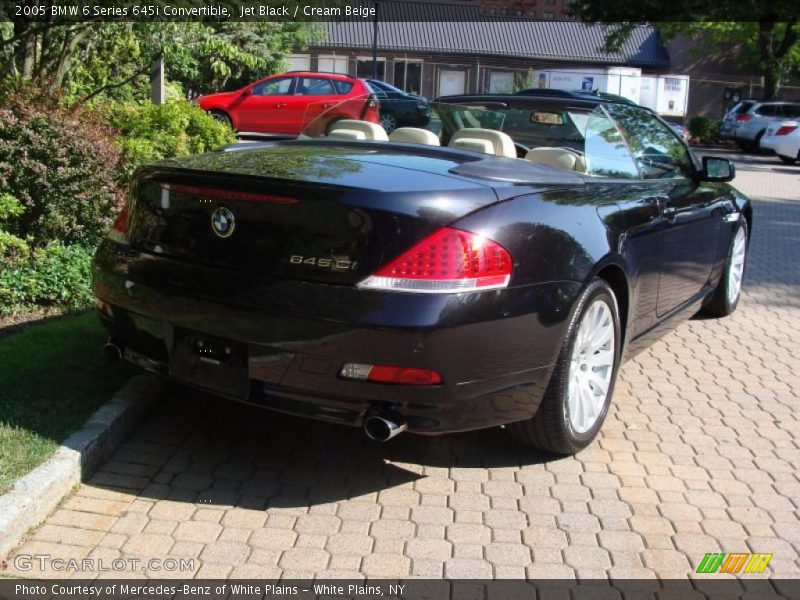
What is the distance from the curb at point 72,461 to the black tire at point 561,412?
174 centimetres

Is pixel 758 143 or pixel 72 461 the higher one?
pixel 758 143

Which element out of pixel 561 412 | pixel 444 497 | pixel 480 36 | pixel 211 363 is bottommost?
pixel 444 497

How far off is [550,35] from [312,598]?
45047 millimetres

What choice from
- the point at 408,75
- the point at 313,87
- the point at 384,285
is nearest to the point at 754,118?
the point at 313,87

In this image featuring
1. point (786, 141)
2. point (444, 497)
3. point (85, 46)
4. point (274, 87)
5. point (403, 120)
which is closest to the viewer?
point (444, 497)

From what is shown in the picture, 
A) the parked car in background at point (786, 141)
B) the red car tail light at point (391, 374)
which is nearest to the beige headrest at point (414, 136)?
the red car tail light at point (391, 374)

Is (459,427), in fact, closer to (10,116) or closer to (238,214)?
(238,214)

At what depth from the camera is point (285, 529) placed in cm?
335

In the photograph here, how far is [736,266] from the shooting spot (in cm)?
677

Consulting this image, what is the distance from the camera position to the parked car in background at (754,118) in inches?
1131

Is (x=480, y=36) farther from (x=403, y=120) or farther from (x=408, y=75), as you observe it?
(x=403, y=120)

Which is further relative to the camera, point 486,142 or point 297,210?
point 486,142

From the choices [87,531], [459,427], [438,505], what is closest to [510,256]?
[459,427]

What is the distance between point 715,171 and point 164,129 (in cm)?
510
